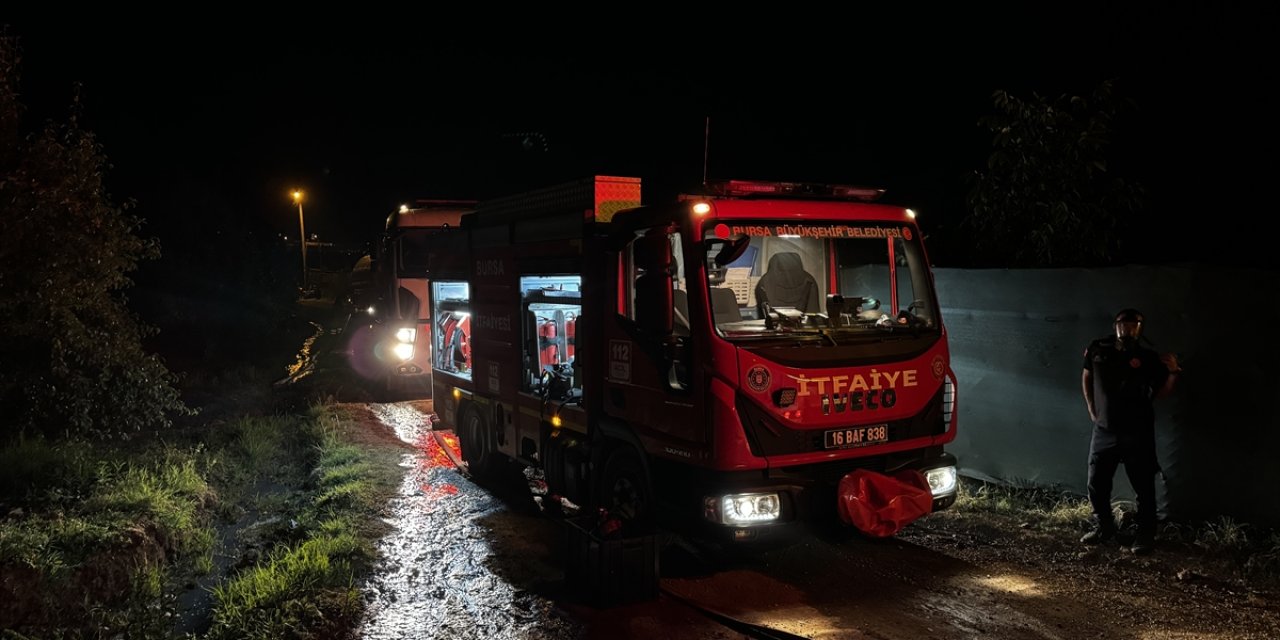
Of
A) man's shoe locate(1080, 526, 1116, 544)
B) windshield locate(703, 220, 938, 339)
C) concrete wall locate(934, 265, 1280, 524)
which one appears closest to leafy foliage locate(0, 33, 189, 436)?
windshield locate(703, 220, 938, 339)

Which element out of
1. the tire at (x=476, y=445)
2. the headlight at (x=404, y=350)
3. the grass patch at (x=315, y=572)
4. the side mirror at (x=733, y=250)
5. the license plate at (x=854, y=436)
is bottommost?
the grass patch at (x=315, y=572)

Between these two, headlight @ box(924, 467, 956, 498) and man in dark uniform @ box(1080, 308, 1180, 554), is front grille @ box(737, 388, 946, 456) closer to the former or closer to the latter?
headlight @ box(924, 467, 956, 498)

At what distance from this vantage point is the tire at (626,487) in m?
6.46

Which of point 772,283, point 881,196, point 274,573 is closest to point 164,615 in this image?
point 274,573

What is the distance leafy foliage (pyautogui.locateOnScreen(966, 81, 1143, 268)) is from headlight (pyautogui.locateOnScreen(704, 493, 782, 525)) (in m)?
5.11

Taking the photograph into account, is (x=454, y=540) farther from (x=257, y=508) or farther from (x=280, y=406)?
(x=280, y=406)

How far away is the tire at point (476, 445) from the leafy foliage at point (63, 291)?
350 centimetres

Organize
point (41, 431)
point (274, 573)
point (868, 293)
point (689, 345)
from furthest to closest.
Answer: point (41, 431)
point (868, 293)
point (274, 573)
point (689, 345)

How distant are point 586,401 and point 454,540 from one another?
1.66 m

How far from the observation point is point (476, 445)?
389 inches

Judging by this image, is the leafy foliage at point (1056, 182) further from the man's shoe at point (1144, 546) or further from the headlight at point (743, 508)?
the headlight at point (743, 508)

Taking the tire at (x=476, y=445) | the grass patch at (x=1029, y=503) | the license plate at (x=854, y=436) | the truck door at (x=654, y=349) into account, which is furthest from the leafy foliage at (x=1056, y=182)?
the tire at (x=476, y=445)

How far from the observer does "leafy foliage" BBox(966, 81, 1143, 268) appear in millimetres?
9156

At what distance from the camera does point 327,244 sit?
3342 inches
